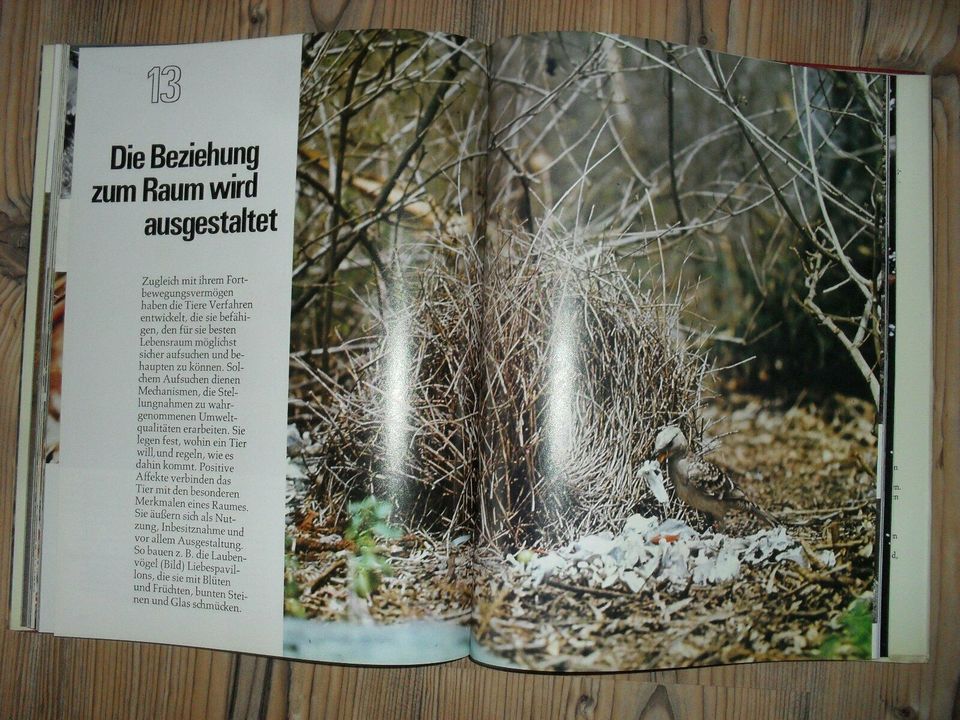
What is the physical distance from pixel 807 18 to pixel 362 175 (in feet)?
1.60

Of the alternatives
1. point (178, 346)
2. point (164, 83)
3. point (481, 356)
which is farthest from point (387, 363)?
point (164, 83)

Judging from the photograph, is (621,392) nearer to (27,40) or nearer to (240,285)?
(240,285)

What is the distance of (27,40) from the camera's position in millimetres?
742

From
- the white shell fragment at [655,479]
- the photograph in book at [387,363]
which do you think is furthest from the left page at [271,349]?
the white shell fragment at [655,479]

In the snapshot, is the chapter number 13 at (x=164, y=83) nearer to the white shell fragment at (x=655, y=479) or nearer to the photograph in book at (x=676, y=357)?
the photograph in book at (x=676, y=357)

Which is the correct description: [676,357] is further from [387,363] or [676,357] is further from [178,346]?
[178,346]

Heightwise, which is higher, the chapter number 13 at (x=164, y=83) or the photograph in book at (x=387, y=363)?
the chapter number 13 at (x=164, y=83)

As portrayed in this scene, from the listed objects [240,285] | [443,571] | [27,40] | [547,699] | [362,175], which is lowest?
[547,699]

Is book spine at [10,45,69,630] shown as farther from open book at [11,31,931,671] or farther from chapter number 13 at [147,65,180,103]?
chapter number 13 at [147,65,180,103]

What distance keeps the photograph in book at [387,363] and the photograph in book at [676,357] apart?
27mm

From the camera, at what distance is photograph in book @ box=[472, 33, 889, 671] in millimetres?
625

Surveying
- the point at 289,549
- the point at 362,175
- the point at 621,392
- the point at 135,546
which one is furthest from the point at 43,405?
the point at 621,392

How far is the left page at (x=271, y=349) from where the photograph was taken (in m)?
0.63

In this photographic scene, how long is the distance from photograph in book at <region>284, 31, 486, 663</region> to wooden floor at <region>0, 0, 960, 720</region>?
0.27 feet
